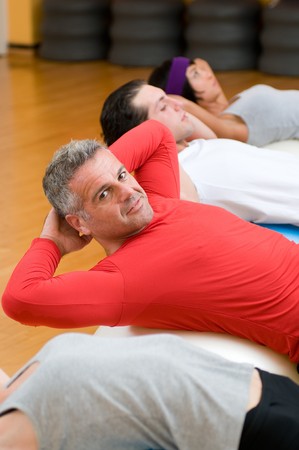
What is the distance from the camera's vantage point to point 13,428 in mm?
1622

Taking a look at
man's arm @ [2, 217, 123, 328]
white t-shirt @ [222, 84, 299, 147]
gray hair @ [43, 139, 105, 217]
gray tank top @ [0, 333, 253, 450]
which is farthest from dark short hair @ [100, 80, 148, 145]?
gray tank top @ [0, 333, 253, 450]

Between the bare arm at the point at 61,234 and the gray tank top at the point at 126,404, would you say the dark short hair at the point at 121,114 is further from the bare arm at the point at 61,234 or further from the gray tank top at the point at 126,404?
the gray tank top at the point at 126,404

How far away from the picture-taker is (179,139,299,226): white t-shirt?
2.79 metres

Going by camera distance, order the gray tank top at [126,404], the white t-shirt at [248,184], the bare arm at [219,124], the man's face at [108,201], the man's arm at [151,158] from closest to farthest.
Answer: the gray tank top at [126,404]
the man's face at [108,201]
the man's arm at [151,158]
the white t-shirt at [248,184]
the bare arm at [219,124]

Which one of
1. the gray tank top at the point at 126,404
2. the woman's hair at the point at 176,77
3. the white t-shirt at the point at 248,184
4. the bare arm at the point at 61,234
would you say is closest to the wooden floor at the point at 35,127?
the bare arm at the point at 61,234

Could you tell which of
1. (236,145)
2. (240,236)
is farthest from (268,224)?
(240,236)

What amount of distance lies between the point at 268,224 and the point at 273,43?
12.1 feet

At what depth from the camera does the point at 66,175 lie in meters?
2.13

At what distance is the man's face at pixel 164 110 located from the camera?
3.00 m

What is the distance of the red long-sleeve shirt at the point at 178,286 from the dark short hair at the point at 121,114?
2.92ft

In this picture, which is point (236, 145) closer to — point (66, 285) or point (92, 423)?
point (66, 285)

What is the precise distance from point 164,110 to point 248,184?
0.42m

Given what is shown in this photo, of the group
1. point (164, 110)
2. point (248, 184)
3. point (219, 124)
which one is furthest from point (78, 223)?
point (219, 124)

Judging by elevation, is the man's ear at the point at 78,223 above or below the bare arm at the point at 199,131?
above
